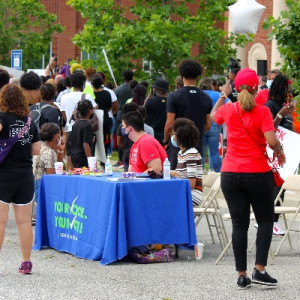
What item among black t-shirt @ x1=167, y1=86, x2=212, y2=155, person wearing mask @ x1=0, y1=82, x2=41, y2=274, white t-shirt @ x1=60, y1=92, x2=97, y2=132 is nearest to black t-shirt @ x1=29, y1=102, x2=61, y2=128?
white t-shirt @ x1=60, y1=92, x2=97, y2=132

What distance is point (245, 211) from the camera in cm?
886

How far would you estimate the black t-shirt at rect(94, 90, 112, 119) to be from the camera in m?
18.4

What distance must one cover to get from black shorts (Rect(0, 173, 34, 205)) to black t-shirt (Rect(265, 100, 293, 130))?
12.3 feet

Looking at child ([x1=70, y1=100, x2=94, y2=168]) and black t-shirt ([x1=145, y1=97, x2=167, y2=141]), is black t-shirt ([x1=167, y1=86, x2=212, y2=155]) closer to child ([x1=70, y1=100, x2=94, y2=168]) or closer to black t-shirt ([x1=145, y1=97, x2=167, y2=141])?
child ([x1=70, y1=100, x2=94, y2=168])

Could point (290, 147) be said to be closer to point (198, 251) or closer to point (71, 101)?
point (198, 251)

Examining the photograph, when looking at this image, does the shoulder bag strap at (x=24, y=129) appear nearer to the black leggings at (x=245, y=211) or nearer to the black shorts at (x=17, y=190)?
the black shorts at (x=17, y=190)

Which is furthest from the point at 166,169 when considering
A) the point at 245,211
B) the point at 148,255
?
the point at 245,211

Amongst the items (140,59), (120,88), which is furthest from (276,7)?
(120,88)

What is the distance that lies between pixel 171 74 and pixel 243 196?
1450cm

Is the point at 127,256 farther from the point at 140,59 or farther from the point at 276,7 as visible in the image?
the point at 276,7

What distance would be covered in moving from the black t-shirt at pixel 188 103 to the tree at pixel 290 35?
10.1 ft

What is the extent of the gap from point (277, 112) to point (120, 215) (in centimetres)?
297

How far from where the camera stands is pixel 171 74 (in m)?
→ 23.2

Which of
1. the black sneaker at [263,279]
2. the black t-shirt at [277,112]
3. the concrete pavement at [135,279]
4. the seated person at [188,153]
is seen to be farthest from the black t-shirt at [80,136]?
the black sneaker at [263,279]
